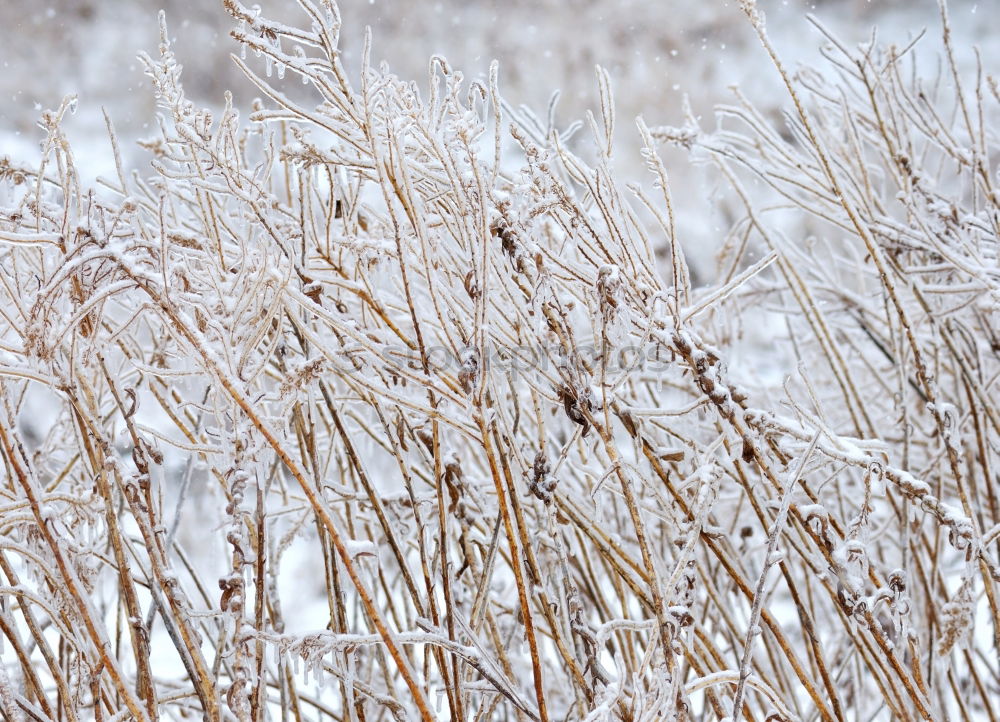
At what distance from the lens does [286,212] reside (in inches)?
27.6

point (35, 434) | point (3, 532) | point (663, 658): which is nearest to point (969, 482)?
point (663, 658)

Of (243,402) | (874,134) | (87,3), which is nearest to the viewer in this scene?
(243,402)

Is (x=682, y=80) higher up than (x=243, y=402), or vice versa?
(x=682, y=80)

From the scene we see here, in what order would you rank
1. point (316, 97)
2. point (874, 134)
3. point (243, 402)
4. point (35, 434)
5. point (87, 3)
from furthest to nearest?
point (87, 3) < point (316, 97) < point (35, 434) < point (874, 134) < point (243, 402)

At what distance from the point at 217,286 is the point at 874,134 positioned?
975 millimetres

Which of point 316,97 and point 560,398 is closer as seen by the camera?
point 560,398

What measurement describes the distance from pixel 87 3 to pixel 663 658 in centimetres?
535

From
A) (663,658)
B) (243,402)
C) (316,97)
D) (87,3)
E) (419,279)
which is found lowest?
(663,658)

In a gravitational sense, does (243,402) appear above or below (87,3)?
below

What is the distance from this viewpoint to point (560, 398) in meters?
0.50

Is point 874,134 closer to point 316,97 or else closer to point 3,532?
point 3,532

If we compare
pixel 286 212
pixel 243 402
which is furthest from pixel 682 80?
pixel 243 402


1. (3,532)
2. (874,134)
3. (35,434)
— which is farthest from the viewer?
(35,434)

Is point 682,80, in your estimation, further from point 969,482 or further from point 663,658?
point 663,658
